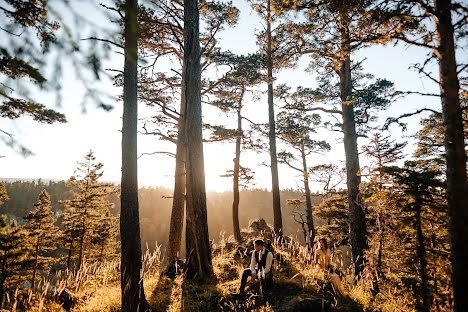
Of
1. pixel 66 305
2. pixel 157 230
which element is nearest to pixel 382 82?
pixel 66 305

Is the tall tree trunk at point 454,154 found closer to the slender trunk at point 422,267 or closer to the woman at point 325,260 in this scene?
the slender trunk at point 422,267

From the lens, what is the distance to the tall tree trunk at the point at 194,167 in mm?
5414

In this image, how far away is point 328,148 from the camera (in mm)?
15203

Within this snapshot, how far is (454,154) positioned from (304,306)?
3.36 m

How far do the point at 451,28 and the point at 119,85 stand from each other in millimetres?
9282

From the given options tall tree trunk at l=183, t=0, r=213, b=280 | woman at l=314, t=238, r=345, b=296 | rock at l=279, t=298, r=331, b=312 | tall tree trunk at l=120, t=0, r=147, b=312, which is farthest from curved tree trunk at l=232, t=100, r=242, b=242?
rock at l=279, t=298, r=331, b=312

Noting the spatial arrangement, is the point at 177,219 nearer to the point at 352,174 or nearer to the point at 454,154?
the point at 352,174

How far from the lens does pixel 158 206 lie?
54375 mm

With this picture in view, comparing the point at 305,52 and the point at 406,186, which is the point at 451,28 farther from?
the point at 305,52

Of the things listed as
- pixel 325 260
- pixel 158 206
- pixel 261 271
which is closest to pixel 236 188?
pixel 325 260

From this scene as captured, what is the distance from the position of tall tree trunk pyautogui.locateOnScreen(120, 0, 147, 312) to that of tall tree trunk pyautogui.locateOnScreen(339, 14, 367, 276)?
6266 mm

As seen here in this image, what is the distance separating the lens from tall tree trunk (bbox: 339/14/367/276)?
24.4 feet

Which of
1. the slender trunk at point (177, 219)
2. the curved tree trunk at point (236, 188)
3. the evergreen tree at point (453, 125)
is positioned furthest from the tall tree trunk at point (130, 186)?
the curved tree trunk at point (236, 188)

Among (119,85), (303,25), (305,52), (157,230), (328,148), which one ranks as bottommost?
(157,230)
